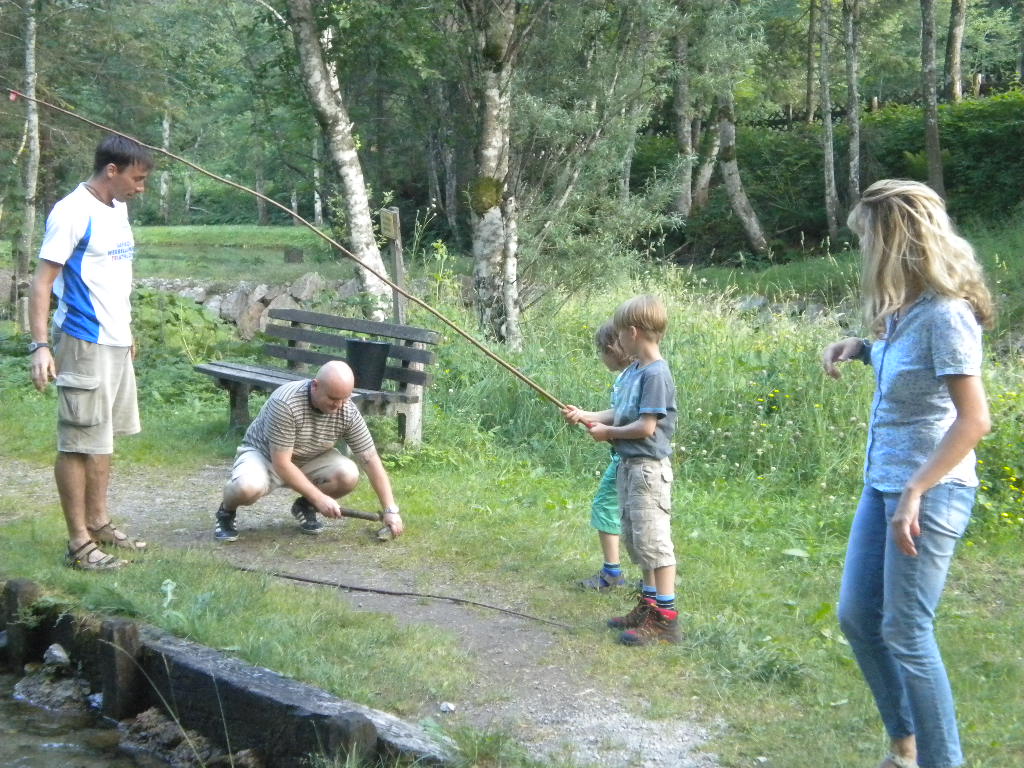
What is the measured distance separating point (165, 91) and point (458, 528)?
1466cm

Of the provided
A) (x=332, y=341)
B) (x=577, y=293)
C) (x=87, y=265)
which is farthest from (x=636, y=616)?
(x=577, y=293)

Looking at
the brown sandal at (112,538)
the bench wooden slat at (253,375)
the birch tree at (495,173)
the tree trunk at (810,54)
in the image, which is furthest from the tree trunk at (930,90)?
the brown sandal at (112,538)

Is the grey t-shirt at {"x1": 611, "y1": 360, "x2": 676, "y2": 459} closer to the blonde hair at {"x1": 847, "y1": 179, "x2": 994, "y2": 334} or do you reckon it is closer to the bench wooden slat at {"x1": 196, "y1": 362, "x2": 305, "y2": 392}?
the blonde hair at {"x1": 847, "y1": 179, "x2": 994, "y2": 334}

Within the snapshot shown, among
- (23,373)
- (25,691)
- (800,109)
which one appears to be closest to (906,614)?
(25,691)

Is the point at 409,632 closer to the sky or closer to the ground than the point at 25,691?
closer to the sky

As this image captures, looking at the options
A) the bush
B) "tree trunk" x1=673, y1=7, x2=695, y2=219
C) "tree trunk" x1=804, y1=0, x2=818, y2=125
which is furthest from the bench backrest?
"tree trunk" x1=804, y1=0, x2=818, y2=125

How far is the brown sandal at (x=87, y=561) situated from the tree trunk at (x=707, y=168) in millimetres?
23085

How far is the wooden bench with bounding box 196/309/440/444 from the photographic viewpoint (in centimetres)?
840

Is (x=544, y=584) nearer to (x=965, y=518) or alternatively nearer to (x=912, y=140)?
(x=965, y=518)

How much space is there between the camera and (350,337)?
31.3 ft

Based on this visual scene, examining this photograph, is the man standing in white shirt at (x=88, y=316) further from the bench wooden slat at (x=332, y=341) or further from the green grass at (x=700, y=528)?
the bench wooden slat at (x=332, y=341)

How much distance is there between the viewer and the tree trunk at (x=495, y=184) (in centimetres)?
1225

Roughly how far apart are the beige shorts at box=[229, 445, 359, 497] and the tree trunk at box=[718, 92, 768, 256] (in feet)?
68.2

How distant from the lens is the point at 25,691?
5.00 m
